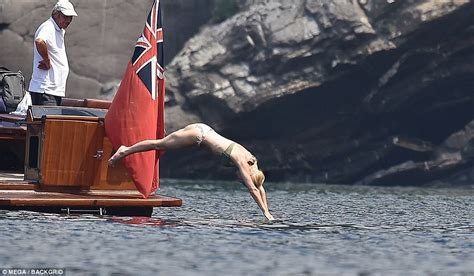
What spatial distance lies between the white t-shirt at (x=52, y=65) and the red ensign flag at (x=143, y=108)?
1161 mm

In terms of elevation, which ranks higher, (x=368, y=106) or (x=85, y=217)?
(x=368, y=106)

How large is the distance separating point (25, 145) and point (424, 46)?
17.0m

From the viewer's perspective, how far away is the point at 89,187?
53.1 feet

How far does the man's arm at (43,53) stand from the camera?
1706cm

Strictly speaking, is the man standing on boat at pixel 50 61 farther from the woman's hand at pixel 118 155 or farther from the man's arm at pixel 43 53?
the woman's hand at pixel 118 155

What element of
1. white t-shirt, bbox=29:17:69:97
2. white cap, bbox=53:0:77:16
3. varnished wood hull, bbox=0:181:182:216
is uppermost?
white cap, bbox=53:0:77:16

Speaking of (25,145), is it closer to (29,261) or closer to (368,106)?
(29,261)

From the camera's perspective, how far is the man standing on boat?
17.1 meters

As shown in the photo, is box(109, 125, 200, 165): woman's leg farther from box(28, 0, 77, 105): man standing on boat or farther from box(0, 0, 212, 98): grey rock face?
box(0, 0, 212, 98): grey rock face

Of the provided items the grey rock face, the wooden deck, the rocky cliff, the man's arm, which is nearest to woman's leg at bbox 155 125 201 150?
the wooden deck

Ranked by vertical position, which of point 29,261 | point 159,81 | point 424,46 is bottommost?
point 29,261

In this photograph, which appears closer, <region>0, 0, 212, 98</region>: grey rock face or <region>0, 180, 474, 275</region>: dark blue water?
<region>0, 180, 474, 275</region>: dark blue water

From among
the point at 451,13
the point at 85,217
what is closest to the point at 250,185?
the point at 85,217

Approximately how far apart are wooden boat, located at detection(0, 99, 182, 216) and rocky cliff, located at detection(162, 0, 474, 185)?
1629 cm
